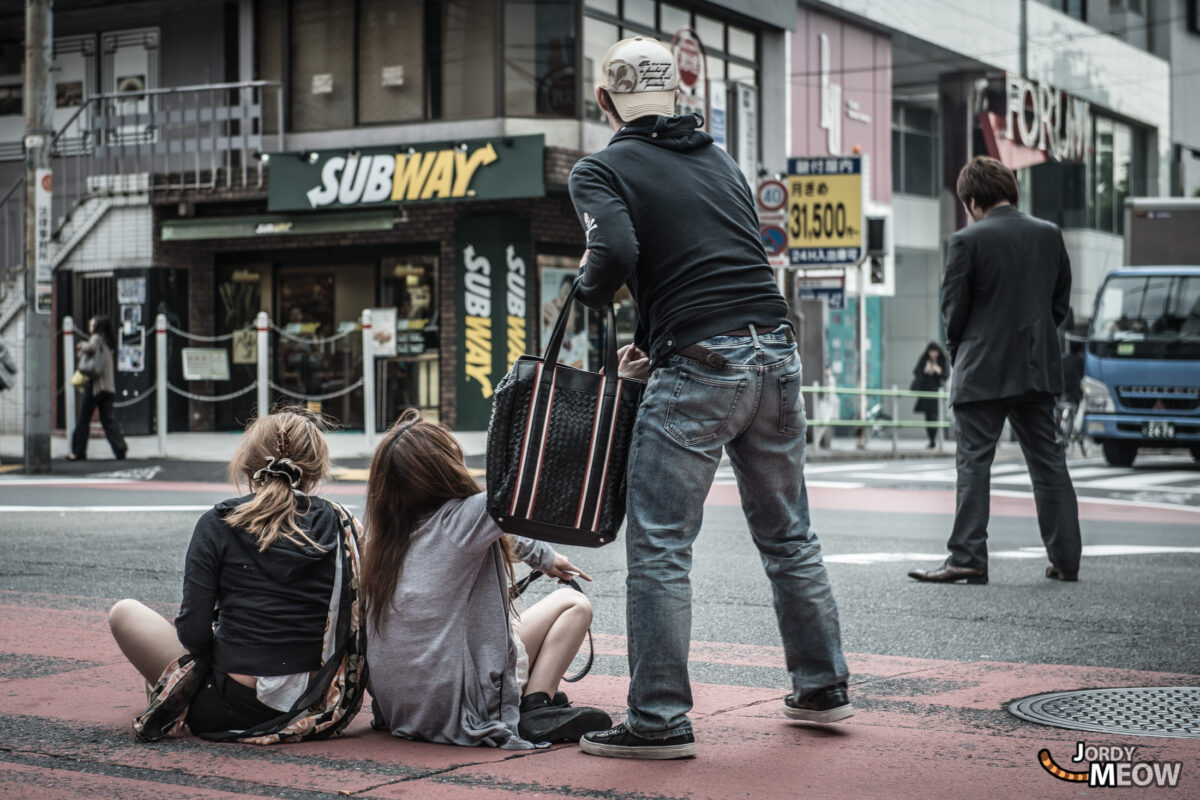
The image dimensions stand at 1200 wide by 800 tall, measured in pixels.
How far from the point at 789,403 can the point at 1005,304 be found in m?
3.66

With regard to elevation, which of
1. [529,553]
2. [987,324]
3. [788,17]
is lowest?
[529,553]

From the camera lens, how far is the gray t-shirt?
13.3ft

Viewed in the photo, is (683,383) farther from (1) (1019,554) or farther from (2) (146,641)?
(1) (1019,554)

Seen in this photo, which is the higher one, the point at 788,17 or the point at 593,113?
the point at 788,17

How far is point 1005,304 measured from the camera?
7.41 metres

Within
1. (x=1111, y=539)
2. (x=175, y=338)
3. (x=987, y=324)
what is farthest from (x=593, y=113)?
(x=987, y=324)

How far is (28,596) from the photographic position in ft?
23.9

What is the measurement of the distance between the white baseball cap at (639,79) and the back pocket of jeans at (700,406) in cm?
74

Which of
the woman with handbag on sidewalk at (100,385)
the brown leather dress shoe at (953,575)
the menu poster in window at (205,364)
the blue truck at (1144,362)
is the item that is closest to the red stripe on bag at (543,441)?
the brown leather dress shoe at (953,575)

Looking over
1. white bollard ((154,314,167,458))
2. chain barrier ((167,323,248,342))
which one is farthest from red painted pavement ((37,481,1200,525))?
chain barrier ((167,323,248,342))

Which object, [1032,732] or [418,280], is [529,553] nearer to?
[1032,732]

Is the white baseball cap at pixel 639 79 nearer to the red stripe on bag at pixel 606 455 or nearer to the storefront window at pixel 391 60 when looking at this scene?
the red stripe on bag at pixel 606 455

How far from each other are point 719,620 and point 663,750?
2.84 m

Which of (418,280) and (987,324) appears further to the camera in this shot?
(418,280)
